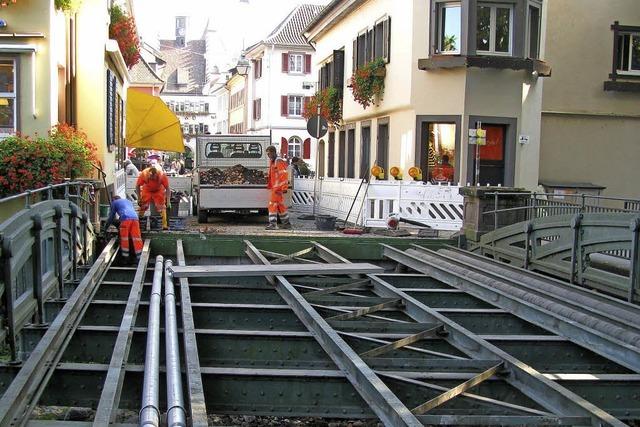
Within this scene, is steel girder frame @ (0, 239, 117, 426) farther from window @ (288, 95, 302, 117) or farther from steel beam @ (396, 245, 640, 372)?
window @ (288, 95, 302, 117)

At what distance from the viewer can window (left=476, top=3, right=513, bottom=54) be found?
21.1 m

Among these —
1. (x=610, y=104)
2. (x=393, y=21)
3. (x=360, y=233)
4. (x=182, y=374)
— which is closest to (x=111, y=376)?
(x=182, y=374)

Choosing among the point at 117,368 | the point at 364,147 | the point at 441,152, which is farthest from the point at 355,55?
the point at 117,368

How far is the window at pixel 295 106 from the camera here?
195 ft

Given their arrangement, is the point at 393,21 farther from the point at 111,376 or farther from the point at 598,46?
the point at 111,376

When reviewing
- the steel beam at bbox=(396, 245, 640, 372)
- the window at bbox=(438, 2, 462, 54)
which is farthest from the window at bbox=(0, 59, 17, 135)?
the window at bbox=(438, 2, 462, 54)

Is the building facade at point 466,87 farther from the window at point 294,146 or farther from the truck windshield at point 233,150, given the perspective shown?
the window at point 294,146

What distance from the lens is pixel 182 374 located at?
19.4ft

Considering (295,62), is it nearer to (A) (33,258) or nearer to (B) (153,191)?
(B) (153,191)

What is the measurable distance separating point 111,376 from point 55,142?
9673 mm

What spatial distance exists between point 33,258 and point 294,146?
5339 cm

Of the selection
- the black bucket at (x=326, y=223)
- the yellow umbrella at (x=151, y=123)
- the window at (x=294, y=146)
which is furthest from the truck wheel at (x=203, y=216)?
the window at (x=294, y=146)

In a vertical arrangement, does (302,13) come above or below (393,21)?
above

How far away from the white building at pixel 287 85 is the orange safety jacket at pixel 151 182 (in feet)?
137
